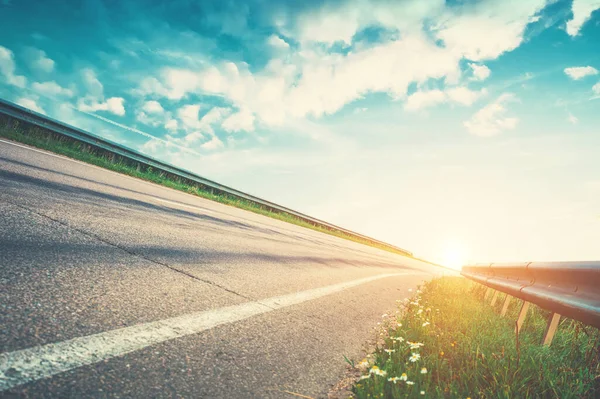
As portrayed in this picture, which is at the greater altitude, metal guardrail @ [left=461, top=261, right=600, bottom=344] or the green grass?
metal guardrail @ [left=461, top=261, right=600, bottom=344]

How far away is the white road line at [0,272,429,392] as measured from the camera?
4.07ft

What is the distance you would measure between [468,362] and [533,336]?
208 cm

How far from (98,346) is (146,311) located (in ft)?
1.66

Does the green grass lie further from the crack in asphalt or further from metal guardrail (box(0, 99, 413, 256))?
metal guardrail (box(0, 99, 413, 256))

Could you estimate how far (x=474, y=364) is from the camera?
2.35 meters

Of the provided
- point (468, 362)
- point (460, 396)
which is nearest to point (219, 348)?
point (460, 396)

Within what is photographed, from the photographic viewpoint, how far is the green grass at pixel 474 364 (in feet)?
6.52

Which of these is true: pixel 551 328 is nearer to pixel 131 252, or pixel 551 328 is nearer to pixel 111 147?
pixel 131 252

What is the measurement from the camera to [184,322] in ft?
6.79

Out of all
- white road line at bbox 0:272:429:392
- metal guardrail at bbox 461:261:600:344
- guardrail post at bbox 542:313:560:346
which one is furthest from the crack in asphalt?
guardrail post at bbox 542:313:560:346

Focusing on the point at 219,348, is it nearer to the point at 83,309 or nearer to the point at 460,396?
the point at 83,309

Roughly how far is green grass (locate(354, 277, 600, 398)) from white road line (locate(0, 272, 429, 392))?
1.06 metres

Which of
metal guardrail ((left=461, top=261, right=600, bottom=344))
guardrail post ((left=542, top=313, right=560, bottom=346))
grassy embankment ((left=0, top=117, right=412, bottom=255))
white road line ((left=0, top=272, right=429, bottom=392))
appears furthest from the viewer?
grassy embankment ((left=0, top=117, right=412, bottom=255))

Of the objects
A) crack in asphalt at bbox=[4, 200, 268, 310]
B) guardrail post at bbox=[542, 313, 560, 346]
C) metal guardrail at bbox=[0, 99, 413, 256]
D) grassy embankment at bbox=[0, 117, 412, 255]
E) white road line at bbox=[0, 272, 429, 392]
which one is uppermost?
metal guardrail at bbox=[0, 99, 413, 256]
